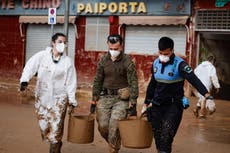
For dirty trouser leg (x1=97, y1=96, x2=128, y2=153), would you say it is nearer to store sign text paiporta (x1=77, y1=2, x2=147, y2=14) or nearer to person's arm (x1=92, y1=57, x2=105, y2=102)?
person's arm (x1=92, y1=57, x2=105, y2=102)

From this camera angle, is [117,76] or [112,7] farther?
[112,7]

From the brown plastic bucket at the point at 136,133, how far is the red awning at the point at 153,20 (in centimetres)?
1046

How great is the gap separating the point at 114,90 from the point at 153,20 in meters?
10.4

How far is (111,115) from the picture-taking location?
21.3ft

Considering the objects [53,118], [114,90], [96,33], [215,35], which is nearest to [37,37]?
[96,33]

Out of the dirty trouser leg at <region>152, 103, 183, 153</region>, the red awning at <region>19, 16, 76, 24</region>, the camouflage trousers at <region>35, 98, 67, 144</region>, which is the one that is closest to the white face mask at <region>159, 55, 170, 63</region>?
the dirty trouser leg at <region>152, 103, 183, 153</region>

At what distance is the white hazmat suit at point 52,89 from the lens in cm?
648

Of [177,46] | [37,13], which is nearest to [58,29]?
[37,13]

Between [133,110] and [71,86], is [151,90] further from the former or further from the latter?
[71,86]

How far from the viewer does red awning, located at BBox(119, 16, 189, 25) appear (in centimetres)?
1606

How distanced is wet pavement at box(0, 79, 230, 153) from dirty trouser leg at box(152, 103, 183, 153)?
5.30 feet

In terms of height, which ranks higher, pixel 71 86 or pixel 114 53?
pixel 114 53

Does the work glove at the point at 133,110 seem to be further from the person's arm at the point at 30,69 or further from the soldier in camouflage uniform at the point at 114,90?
the person's arm at the point at 30,69

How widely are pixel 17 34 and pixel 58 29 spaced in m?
2.20
